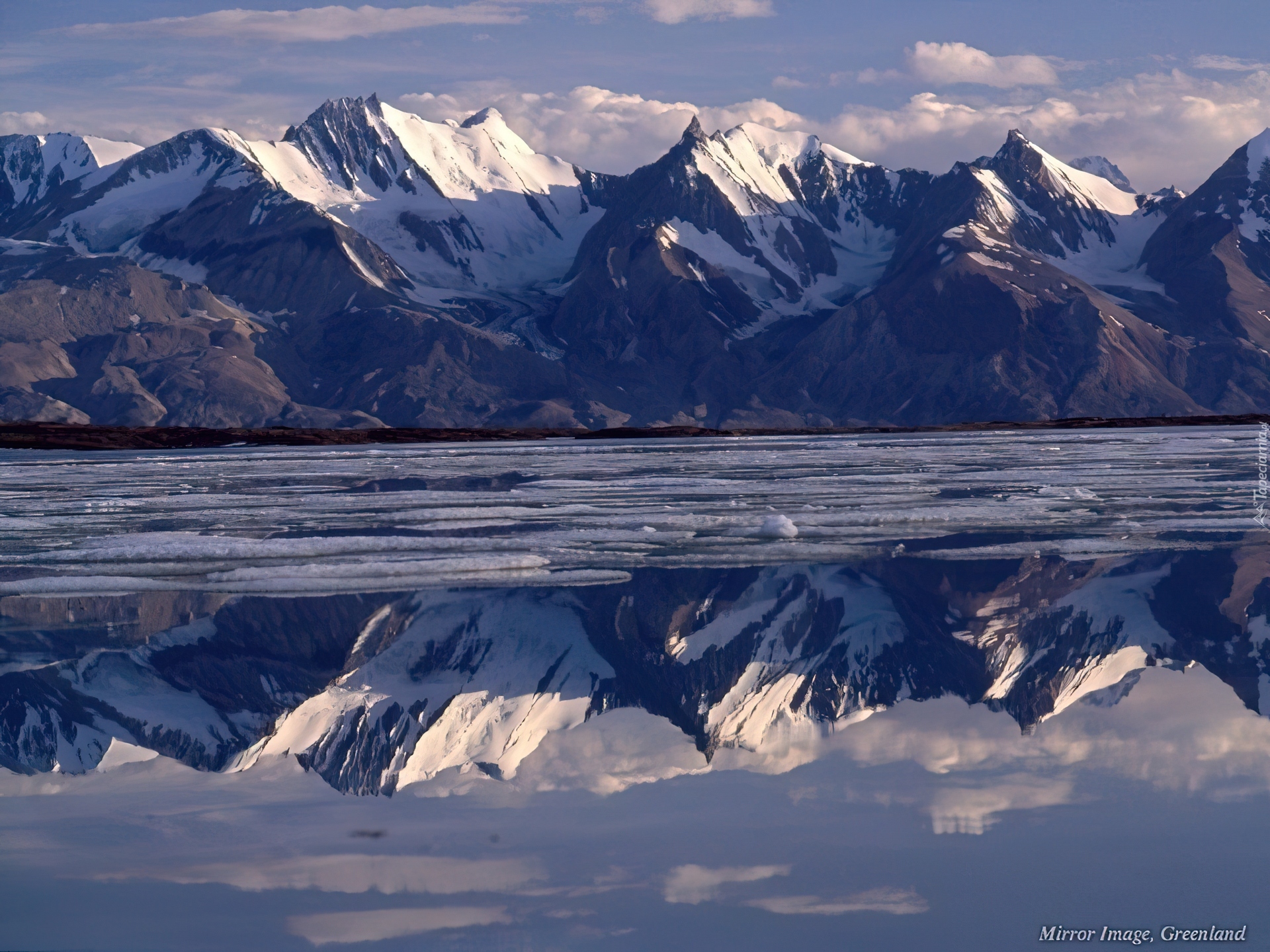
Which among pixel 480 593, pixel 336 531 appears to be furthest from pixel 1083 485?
pixel 480 593

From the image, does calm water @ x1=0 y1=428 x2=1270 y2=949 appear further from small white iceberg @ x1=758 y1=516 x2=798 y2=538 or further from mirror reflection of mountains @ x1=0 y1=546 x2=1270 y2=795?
small white iceberg @ x1=758 y1=516 x2=798 y2=538

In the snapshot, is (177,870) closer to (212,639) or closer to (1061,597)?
(212,639)
